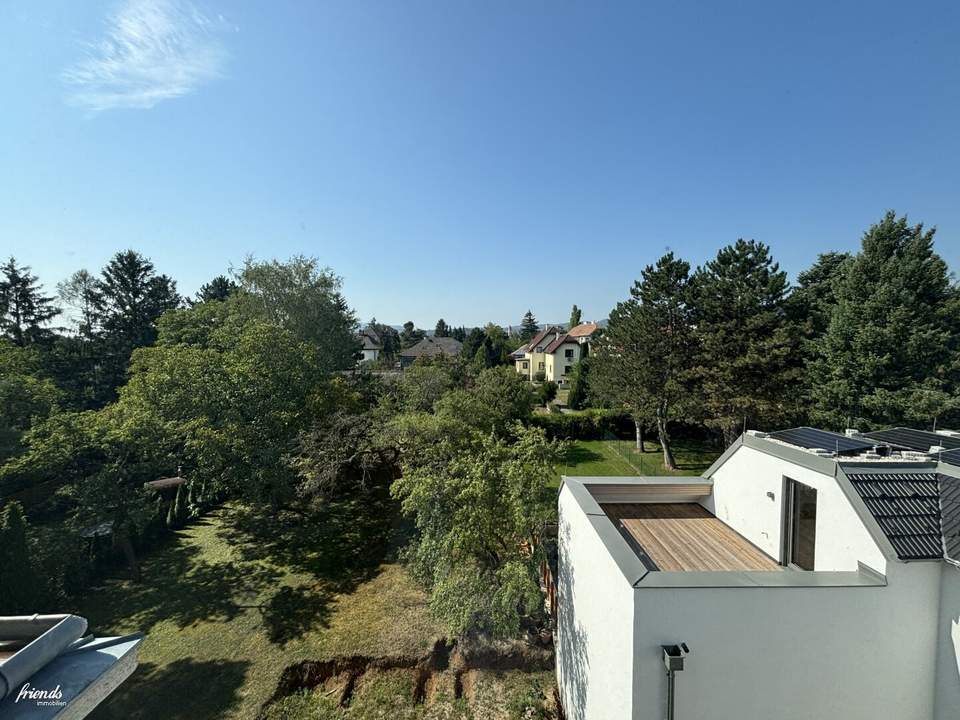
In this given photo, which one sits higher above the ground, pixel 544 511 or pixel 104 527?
pixel 544 511

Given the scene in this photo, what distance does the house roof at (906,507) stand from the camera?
4715 mm

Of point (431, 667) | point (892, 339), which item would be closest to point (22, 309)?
point (431, 667)

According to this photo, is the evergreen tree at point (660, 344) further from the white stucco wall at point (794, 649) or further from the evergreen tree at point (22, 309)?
the evergreen tree at point (22, 309)

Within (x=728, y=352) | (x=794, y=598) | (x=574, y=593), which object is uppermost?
(x=728, y=352)

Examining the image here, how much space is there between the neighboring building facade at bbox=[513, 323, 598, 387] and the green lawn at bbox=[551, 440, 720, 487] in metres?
16.6

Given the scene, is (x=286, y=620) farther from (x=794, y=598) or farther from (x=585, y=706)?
(x=794, y=598)

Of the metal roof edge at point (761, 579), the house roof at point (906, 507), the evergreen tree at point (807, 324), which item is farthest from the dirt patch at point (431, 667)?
the evergreen tree at point (807, 324)

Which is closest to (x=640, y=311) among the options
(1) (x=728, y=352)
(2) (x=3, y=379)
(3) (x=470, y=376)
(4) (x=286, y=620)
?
(1) (x=728, y=352)

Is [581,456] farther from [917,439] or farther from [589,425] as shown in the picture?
[917,439]

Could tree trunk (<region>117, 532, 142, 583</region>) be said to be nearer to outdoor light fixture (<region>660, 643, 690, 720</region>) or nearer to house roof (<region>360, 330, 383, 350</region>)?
outdoor light fixture (<region>660, 643, 690, 720</region>)

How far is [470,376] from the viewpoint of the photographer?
2252cm

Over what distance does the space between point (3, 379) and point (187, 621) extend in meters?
12.2

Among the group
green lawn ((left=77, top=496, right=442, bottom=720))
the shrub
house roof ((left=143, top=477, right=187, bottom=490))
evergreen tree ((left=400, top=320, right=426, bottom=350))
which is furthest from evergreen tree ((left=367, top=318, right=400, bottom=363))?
green lawn ((left=77, top=496, right=442, bottom=720))

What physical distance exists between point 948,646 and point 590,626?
4154 millimetres
